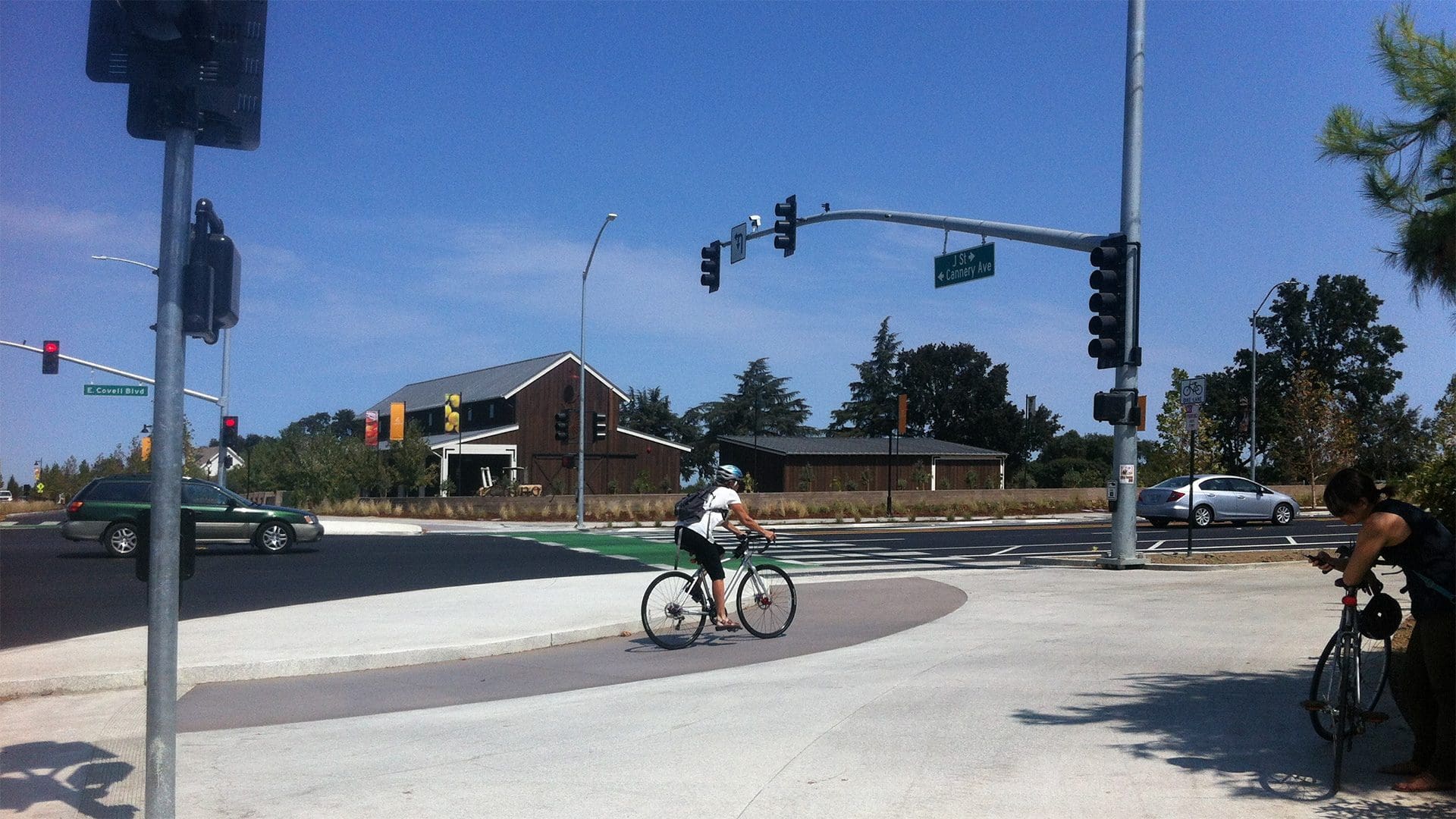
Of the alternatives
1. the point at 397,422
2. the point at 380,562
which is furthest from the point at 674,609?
the point at 397,422

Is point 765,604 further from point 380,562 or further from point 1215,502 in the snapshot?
point 1215,502

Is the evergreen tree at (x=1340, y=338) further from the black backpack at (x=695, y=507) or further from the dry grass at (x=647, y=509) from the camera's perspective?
the black backpack at (x=695, y=507)

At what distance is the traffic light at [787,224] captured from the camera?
926 inches

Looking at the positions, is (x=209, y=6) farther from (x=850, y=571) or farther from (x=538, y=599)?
(x=850, y=571)

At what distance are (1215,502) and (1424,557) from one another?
28.4 meters

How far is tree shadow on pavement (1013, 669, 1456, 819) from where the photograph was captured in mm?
5531

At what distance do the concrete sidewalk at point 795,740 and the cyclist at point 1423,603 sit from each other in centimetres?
25

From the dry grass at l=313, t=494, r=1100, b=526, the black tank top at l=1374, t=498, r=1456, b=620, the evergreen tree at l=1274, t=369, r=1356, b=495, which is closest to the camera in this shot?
the black tank top at l=1374, t=498, r=1456, b=620

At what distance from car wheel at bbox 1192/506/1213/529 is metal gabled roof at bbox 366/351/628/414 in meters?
35.3

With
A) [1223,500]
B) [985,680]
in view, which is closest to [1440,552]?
[985,680]

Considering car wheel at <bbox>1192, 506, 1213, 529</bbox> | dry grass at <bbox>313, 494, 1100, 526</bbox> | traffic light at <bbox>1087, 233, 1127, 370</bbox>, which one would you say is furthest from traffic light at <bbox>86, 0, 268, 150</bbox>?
dry grass at <bbox>313, 494, 1100, 526</bbox>

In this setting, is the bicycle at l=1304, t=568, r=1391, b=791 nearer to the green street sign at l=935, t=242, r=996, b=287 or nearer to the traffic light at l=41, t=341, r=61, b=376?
the green street sign at l=935, t=242, r=996, b=287

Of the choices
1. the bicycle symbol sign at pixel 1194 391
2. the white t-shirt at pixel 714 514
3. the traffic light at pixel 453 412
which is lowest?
the white t-shirt at pixel 714 514

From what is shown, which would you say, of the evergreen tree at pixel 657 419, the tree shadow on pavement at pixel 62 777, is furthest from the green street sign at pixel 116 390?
the evergreen tree at pixel 657 419
